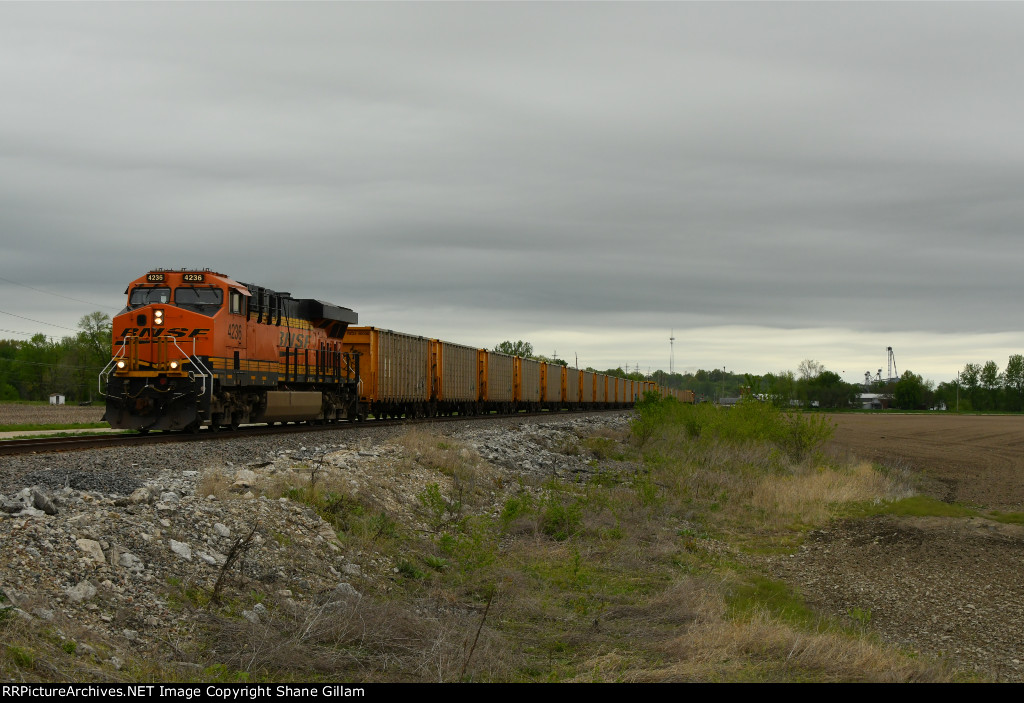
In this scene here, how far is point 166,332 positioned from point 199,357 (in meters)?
1.28

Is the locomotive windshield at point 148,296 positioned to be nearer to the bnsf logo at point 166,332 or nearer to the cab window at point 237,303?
the bnsf logo at point 166,332

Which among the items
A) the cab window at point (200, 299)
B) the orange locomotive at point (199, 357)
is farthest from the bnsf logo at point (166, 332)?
the cab window at point (200, 299)

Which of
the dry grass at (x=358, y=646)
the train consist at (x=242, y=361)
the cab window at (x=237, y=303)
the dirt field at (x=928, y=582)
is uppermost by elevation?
the cab window at (x=237, y=303)

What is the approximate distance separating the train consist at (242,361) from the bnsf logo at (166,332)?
0.02 meters

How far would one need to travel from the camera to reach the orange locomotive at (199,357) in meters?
20.5

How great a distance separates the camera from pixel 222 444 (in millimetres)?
17891

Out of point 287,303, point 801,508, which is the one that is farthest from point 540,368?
point 801,508

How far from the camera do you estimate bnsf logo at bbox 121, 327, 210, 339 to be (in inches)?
827

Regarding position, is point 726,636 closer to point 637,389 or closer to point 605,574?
point 605,574

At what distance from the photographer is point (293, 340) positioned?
26.2 m

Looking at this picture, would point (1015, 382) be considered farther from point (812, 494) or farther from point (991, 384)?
point (812, 494)

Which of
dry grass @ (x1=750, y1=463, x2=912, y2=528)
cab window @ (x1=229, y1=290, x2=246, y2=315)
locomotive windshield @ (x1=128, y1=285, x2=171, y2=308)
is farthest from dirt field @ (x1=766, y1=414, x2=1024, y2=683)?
locomotive windshield @ (x1=128, y1=285, x2=171, y2=308)

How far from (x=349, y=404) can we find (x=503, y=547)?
19.1m

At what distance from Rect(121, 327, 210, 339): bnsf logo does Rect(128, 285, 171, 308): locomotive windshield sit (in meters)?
0.88
